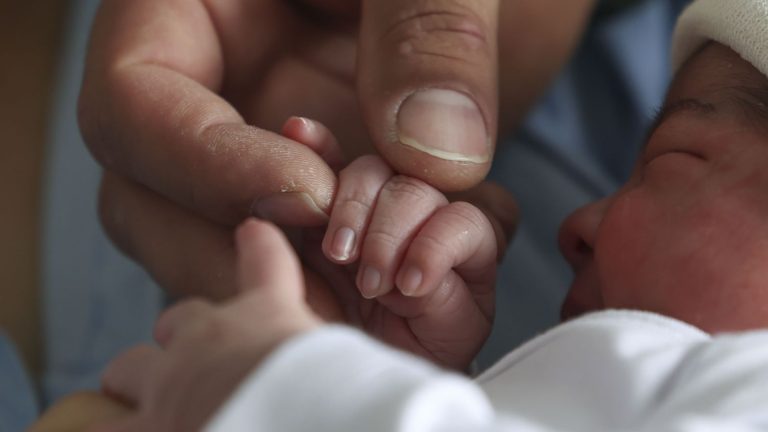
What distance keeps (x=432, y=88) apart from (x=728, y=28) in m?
0.26

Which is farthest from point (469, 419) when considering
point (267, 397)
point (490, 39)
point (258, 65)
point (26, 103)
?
point (26, 103)

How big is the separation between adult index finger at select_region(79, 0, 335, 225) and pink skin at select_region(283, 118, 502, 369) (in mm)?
33

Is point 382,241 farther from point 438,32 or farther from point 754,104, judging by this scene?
point 754,104

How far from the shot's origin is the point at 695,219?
74 cm

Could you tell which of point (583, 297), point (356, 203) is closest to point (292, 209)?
point (356, 203)

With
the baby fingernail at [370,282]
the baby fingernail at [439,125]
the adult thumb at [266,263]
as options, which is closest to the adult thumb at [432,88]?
the baby fingernail at [439,125]

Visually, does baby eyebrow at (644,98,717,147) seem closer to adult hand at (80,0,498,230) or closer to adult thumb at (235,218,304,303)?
adult hand at (80,0,498,230)

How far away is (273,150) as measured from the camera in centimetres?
78

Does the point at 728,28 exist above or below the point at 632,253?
above

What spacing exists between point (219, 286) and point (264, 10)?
0.34 meters

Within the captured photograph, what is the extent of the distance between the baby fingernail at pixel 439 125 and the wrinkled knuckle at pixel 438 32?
1.7 inches

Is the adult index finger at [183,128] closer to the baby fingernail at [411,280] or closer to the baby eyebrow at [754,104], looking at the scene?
the baby fingernail at [411,280]

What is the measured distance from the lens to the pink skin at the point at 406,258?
725 millimetres

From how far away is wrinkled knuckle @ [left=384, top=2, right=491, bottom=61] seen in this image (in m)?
0.82
